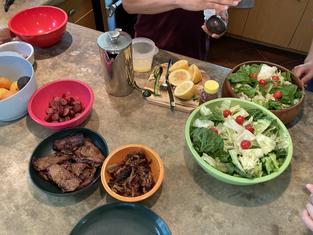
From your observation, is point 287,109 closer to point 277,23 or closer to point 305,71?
point 305,71

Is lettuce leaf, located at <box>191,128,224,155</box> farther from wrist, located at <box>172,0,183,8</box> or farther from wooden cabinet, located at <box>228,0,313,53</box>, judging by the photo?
wooden cabinet, located at <box>228,0,313,53</box>

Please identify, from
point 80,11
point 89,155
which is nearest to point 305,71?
point 89,155

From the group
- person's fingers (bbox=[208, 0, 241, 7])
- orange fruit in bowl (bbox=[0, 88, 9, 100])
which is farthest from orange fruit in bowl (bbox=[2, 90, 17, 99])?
person's fingers (bbox=[208, 0, 241, 7])

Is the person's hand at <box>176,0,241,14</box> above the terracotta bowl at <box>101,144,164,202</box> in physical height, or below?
above

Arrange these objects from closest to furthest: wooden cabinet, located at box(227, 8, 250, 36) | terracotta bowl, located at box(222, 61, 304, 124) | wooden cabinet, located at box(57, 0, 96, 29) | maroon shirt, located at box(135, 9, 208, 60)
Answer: terracotta bowl, located at box(222, 61, 304, 124) → maroon shirt, located at box(135, 9, 208, 60) → wooden cabinet, located at box(57, 0, 96, 29) → wooden cabinet, located at box(227, 8, 250, 36)

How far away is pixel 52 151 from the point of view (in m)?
0.91

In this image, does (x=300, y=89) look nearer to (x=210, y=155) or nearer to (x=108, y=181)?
(x=210, y=155)

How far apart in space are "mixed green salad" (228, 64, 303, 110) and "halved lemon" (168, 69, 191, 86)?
168 millimetres

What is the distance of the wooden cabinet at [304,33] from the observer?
96.7 inches

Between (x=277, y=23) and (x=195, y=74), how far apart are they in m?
1.91

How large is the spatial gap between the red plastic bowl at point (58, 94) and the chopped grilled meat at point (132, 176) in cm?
23

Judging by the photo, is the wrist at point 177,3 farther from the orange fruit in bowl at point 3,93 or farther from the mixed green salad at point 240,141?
the orange fruit in bowl at point 3,93

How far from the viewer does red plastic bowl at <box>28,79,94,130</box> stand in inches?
37.1

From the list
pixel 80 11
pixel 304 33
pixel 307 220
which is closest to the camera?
pixel 307 220
